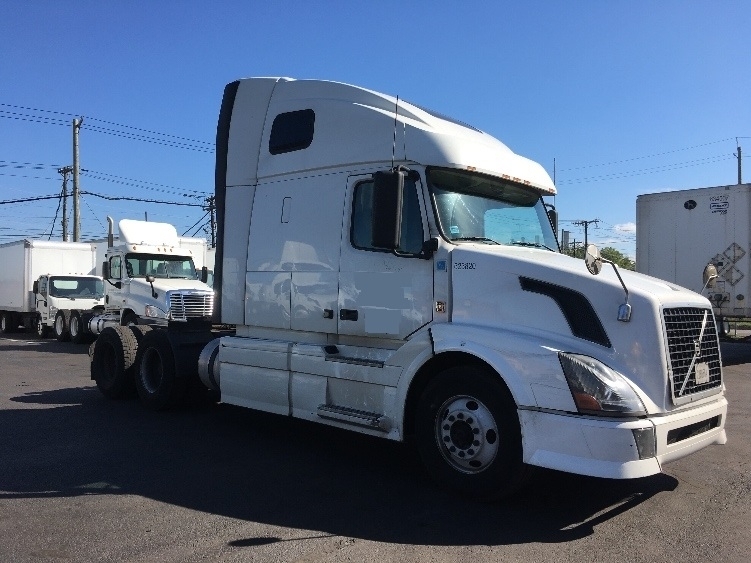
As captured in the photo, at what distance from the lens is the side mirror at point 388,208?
5.25m

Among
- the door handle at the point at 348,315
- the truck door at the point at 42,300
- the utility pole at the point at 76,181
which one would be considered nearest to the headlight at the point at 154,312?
the door handle at the point at 348,315

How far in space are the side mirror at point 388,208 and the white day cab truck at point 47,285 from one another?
1802 centimetres

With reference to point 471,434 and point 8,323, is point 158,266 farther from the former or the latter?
point 8,323

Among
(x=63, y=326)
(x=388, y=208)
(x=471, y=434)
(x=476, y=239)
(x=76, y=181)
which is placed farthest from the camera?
(x=76, y=181)

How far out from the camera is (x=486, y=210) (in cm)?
578

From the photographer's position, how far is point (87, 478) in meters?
5.68

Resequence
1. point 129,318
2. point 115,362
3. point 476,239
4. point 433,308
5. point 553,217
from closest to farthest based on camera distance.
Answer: point 433,308 < point 476,239 < point 553,217 < point 115,362 < point 129,318

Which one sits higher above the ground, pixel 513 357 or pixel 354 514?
pixel 513 357

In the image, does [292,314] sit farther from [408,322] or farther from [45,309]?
[45,309]

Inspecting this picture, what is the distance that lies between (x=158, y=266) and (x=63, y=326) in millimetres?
7178

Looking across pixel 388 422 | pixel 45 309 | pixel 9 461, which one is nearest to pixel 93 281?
pixel 45 309

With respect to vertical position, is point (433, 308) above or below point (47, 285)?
below

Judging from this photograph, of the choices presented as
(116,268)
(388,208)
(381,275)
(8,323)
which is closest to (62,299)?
(8,323)

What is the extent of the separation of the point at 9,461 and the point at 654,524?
5580 millimetres
